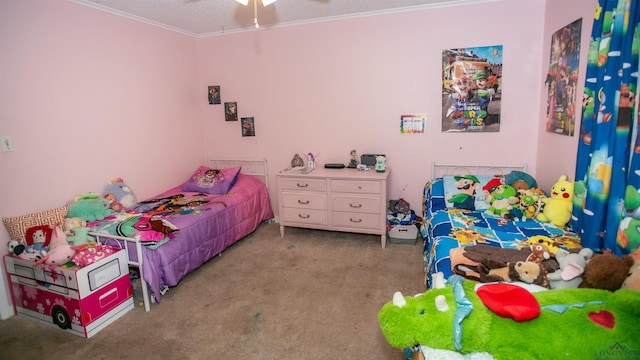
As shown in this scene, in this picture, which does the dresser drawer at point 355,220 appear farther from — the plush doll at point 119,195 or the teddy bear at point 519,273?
the plush doll at point 119,195

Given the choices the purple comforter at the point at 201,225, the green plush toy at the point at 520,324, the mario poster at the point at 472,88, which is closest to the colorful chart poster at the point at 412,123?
the mario poster at the point at 472,88

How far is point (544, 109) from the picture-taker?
3.13 metres

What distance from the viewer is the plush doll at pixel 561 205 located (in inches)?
92.9

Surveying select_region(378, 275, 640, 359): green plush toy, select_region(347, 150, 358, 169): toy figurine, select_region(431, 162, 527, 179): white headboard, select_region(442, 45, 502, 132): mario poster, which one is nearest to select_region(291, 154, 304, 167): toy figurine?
select_region(347, 150, 358, 169): toy figurine

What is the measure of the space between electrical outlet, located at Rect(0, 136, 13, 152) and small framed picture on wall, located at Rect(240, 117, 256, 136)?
226 cm

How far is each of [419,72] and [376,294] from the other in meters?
2.28

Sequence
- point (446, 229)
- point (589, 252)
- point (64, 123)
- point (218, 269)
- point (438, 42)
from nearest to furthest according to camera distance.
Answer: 1. point (589, 252)
2. point (446, 229)
3. point (64, 123)
4. point (218, 269)
5. point (438, 42)

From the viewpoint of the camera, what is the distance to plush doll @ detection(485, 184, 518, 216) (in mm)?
2695

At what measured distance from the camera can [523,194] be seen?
2703 mm

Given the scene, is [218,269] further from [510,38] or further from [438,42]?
[510,38]

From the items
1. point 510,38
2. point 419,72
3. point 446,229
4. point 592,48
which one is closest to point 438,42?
point 419,72

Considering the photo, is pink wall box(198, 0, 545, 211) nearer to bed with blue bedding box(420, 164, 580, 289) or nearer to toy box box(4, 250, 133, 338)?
bed with blue bedding box(420, 164, 580, 289)

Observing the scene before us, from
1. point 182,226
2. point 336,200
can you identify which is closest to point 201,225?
point 182,226

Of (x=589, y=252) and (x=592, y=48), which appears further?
(x=592, y=48)
